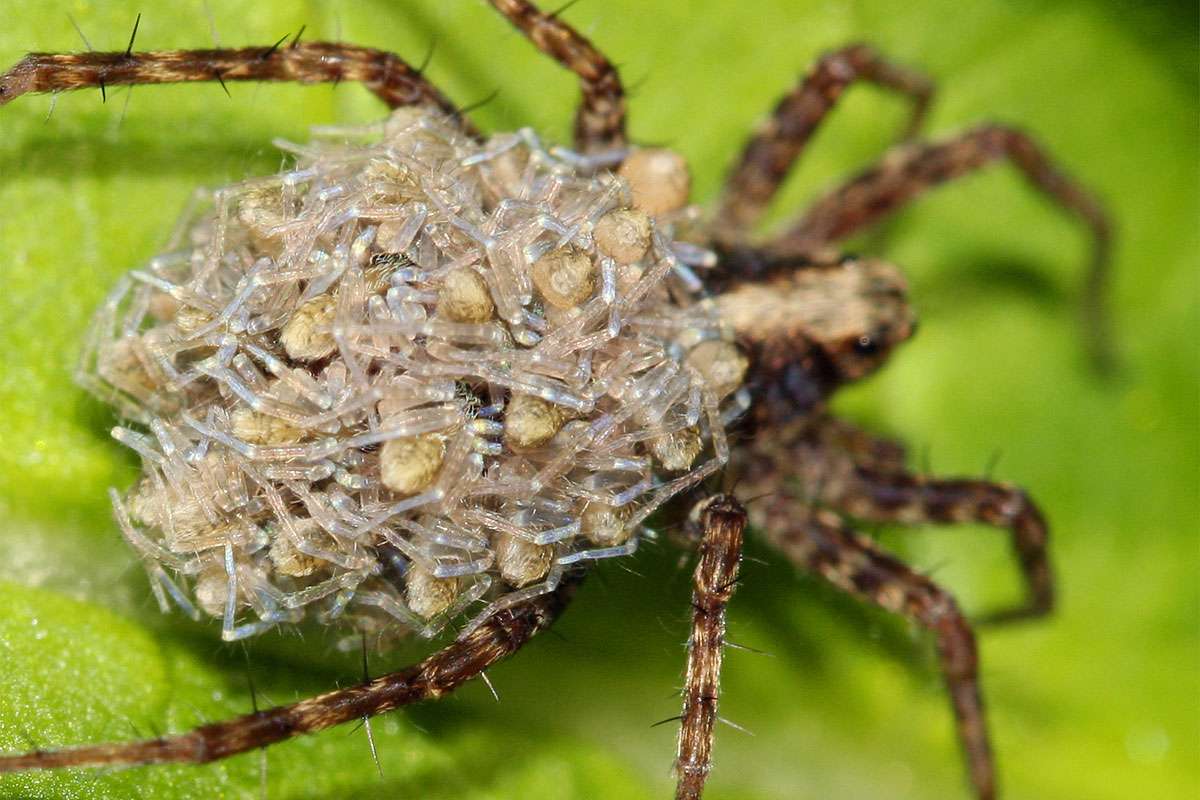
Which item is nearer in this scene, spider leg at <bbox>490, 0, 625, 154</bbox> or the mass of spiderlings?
the mass of spiderlings

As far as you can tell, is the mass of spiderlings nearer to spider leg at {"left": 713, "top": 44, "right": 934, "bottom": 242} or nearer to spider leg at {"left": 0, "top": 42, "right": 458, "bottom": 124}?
spider leg at {"left": 0, "top": 42, "right": 458, "bottom": 124}

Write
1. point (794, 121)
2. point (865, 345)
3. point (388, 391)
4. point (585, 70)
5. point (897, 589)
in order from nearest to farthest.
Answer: point (388, 391)
point (585, 70)
point (897, 589)
point (865, 345)
point (794, 121)

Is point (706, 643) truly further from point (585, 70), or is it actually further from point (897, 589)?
point (585, 70)

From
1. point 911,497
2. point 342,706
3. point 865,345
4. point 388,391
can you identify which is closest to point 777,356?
point 865,345

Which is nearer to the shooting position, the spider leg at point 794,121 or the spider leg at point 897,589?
the spider leg at point 897,589

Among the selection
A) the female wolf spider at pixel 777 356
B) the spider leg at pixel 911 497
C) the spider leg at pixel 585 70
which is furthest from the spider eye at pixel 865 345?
the spider leg at pixel 585 70

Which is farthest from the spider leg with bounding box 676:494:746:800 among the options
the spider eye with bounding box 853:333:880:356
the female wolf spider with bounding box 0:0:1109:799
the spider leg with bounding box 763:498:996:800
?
the spider eye with bounding box 853:333:880:356

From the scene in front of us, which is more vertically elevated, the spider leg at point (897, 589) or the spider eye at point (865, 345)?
the spider eye at point (865, 345)

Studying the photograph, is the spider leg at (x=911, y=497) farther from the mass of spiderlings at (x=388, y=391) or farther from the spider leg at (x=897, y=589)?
the mass of spiderlings at (x=388, y=391)
